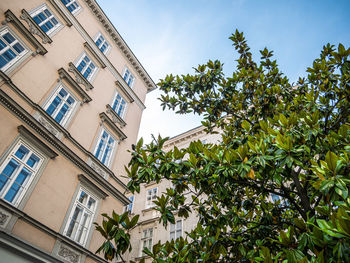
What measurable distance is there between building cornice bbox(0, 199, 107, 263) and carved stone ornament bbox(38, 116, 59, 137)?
309 cm

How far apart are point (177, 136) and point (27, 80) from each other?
1454cm

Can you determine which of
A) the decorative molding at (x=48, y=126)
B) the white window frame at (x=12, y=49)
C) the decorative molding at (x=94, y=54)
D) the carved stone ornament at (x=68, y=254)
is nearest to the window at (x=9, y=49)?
the white window frame at (x=12, y=49)

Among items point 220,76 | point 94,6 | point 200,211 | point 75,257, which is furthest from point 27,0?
point 200,211

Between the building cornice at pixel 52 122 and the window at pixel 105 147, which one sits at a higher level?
the window at pixel 105 147

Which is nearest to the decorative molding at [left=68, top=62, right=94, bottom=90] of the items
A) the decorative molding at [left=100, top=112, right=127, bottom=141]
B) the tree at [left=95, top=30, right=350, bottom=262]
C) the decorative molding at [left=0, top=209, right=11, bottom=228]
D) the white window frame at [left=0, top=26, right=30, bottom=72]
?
the decorative molding at [left=100, top=112, right=127, bottom=141]

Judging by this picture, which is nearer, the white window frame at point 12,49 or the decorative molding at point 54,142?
the decorative molding at point 54,142

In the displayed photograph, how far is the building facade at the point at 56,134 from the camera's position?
6.57 meters

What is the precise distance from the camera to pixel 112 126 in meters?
11.7

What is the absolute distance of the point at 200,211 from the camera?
15.4ft

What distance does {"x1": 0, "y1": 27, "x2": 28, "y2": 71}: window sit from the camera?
24.8 ft

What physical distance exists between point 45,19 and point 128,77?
6.23 meters

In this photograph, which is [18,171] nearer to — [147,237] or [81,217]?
[81,217]

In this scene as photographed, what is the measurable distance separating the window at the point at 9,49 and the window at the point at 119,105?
526 centimetres

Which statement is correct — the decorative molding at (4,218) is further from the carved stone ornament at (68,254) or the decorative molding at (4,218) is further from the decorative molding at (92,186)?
the decorative molding at (92,186)
